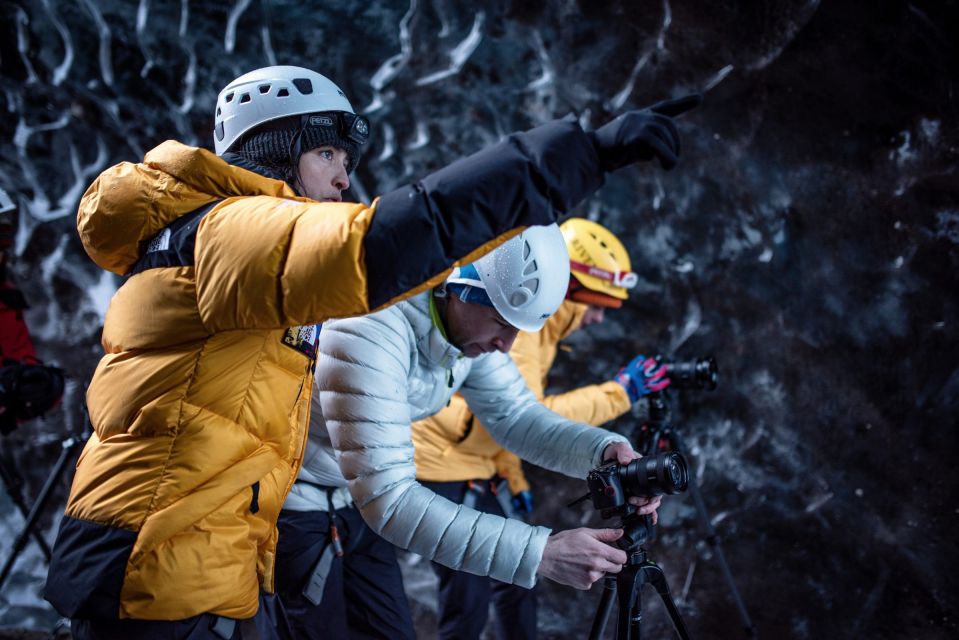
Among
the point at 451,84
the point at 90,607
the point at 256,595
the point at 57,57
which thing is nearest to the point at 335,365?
the point at 256,595

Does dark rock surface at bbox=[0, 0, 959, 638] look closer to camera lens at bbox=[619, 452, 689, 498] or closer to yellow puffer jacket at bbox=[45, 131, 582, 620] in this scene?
camera lens at bbox=[619, 452, 689, 498]

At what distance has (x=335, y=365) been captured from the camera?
1.67m

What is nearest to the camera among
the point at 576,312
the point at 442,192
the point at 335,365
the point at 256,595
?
the point at 442,192

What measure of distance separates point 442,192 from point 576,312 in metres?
2.23

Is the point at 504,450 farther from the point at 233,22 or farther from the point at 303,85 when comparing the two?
the point at 233,22

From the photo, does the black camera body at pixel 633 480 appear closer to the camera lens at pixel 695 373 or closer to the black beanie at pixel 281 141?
the black beanie at pixel 281 141

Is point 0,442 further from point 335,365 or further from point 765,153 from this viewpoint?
point 765,153

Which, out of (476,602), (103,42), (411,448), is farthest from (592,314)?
(103,42)

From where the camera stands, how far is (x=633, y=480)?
69.0 inches

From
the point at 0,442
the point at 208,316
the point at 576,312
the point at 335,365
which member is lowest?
the point at 0,442

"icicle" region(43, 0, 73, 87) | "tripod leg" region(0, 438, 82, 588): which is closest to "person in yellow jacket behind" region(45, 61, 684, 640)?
"tripod leg" region(0, 438, 82, 588)

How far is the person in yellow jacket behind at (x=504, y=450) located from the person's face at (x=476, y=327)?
0.87 m

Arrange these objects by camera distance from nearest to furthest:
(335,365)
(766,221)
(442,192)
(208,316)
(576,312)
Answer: (442,192), (208,316), (335,365), (576,312), (766,221)

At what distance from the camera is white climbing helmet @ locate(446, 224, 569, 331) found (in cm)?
178
